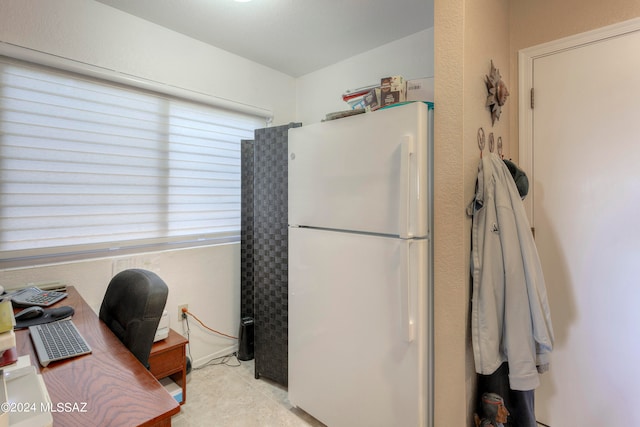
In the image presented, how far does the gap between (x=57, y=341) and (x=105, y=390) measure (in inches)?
16.9

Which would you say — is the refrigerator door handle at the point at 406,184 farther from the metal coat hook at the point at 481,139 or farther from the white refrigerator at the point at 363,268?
the metal coat hook at the point at 481,139

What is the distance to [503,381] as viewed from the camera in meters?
1.41

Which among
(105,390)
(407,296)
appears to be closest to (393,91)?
(407,296)

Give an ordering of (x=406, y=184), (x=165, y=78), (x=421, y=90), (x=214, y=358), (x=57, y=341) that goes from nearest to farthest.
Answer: (x=57, y=341)
(x=406, y=184)
(x=421, y=90)
(x=165, y=78)
(x=214, y=358)

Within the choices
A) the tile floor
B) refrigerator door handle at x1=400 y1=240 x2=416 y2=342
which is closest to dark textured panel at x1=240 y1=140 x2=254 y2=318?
the tile floor

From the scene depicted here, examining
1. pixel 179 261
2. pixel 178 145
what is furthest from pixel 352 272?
pixel 178 145

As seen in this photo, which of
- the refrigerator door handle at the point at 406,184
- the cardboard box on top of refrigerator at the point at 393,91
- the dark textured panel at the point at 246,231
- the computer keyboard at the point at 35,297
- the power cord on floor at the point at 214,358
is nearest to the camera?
the refrigerator door handle at the point at 406,184

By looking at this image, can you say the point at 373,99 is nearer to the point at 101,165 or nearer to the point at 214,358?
the point at 101,165

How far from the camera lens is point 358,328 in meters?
1.47

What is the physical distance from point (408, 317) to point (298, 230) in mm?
775

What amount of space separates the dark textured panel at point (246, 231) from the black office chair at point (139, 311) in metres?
1.19

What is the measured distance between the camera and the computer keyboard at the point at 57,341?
3.16ft

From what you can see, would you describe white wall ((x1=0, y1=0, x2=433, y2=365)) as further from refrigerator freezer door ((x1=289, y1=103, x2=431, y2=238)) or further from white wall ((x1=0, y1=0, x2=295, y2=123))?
refrigerator freezer door ((x1=289, y1=103, x2=431, y2=238))

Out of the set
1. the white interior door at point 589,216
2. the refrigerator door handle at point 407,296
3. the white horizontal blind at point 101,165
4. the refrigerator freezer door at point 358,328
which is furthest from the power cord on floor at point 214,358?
the white interior door at point 589,216
